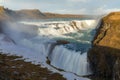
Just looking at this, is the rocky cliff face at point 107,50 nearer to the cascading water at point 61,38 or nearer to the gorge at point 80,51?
the gorge at point 80,51

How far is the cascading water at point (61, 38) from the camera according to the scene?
42.0 m

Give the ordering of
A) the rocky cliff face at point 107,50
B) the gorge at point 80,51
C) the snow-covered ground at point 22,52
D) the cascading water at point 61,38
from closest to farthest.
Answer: the rocky cliff face at point 107,50
the gorge at point 80,51
the cascading water at point 61,38
the snow-covered ground at point 22,52

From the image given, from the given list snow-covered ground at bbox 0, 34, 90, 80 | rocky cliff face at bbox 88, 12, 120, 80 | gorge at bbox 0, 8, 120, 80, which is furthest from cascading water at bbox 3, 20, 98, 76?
snow-covered ground at bbox 0, 34, 90, 80

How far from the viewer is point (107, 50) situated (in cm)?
4028

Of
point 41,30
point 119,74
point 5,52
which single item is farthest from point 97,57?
point 41,30

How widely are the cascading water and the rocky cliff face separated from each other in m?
1.36

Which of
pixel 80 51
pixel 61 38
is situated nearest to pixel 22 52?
pixel 80 51

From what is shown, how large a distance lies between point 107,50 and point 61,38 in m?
21.3

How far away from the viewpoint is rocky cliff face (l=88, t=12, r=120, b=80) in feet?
122

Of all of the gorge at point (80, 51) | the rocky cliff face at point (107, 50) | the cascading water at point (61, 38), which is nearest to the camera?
the rocky cliff face at point (107, 50)

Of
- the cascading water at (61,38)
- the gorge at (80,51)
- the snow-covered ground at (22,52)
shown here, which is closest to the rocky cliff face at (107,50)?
the gorge at (80,51)

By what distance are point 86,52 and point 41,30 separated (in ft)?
92.0

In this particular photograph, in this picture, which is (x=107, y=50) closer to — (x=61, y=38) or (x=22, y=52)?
(x=22, y=52)

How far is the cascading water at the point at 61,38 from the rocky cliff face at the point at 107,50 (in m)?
1.36
